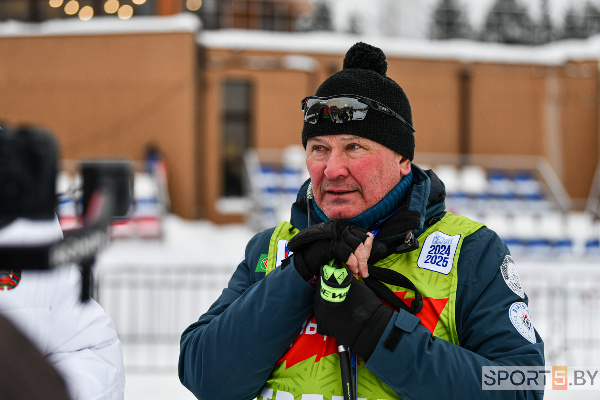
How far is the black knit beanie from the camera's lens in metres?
2.18

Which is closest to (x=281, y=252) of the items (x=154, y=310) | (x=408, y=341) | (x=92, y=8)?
(x=408, y=341)

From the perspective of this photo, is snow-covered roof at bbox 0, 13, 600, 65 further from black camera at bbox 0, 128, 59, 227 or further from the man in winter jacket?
black camera at bbox 0, 128, 59, 227

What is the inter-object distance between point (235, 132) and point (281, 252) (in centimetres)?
1710

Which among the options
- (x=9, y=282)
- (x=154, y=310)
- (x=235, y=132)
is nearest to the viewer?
(x=9, y=282)

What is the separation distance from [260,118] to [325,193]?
1705 cm

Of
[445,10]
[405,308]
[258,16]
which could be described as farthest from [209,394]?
[445,10]

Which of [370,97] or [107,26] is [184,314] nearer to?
[370,97]

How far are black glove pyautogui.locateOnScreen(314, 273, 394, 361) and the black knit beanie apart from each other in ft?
1.84

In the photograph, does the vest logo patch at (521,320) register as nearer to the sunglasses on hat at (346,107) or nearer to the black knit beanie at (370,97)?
the black knit beanie at (370,97)

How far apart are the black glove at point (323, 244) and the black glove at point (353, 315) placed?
2.3 inches

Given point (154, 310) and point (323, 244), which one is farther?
point (154, 310)

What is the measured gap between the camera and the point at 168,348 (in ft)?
25.2

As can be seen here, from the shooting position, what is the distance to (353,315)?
1.88m

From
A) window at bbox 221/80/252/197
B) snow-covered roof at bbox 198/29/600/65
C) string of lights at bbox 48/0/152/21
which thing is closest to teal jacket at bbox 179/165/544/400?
window at bbox 221/80/252/197
